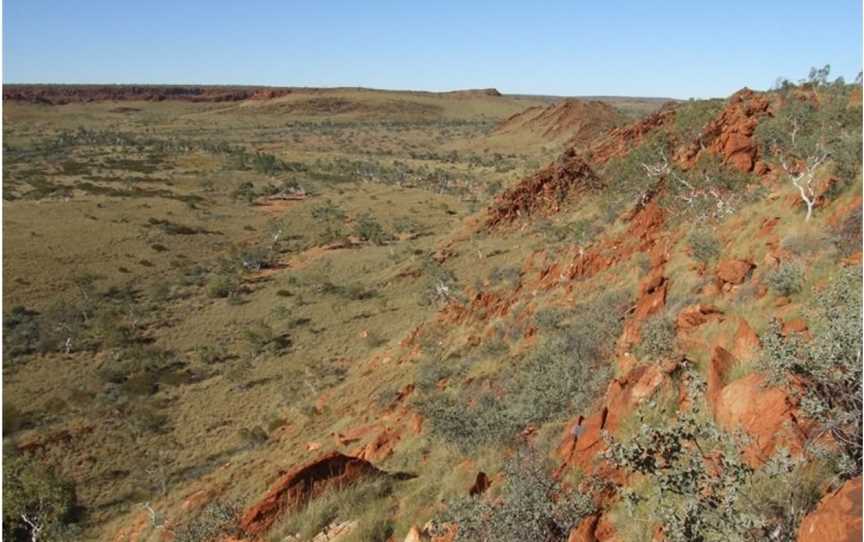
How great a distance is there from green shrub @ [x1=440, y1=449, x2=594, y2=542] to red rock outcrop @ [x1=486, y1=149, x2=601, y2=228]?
2399 cm

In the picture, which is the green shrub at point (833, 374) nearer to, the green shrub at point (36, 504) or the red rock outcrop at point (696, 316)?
the red rock outcrop at point (696, 316)

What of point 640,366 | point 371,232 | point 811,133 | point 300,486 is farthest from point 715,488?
point 371,232

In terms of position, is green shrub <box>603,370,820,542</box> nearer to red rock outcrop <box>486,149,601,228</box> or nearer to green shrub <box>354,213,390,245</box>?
red rock outcrop <box>486,149,601,228</box>

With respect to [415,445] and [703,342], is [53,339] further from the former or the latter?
[703,342]

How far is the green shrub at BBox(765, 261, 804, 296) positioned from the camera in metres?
7.43

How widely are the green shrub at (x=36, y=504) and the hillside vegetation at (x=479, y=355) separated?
64 millimetres

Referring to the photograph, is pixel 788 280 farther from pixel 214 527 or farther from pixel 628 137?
pixel 628 137

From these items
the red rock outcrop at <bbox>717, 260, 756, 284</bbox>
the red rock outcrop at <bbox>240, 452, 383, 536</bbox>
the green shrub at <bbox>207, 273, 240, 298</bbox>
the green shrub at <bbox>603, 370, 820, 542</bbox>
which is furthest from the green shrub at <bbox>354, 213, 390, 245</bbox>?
the green shrub at <bbox>603, 370, 820, 542</bbox>

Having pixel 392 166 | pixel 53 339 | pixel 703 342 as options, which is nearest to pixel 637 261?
pixel 703 342

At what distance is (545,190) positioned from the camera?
97.2ft

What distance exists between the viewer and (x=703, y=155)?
20.4 m

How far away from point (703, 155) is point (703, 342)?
49.3 ft

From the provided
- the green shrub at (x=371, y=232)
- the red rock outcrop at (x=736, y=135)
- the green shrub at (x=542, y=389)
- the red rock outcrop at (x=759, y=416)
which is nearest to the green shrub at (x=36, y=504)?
the green shrub at (x=542, y=389)

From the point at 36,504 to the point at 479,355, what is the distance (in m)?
9.46
